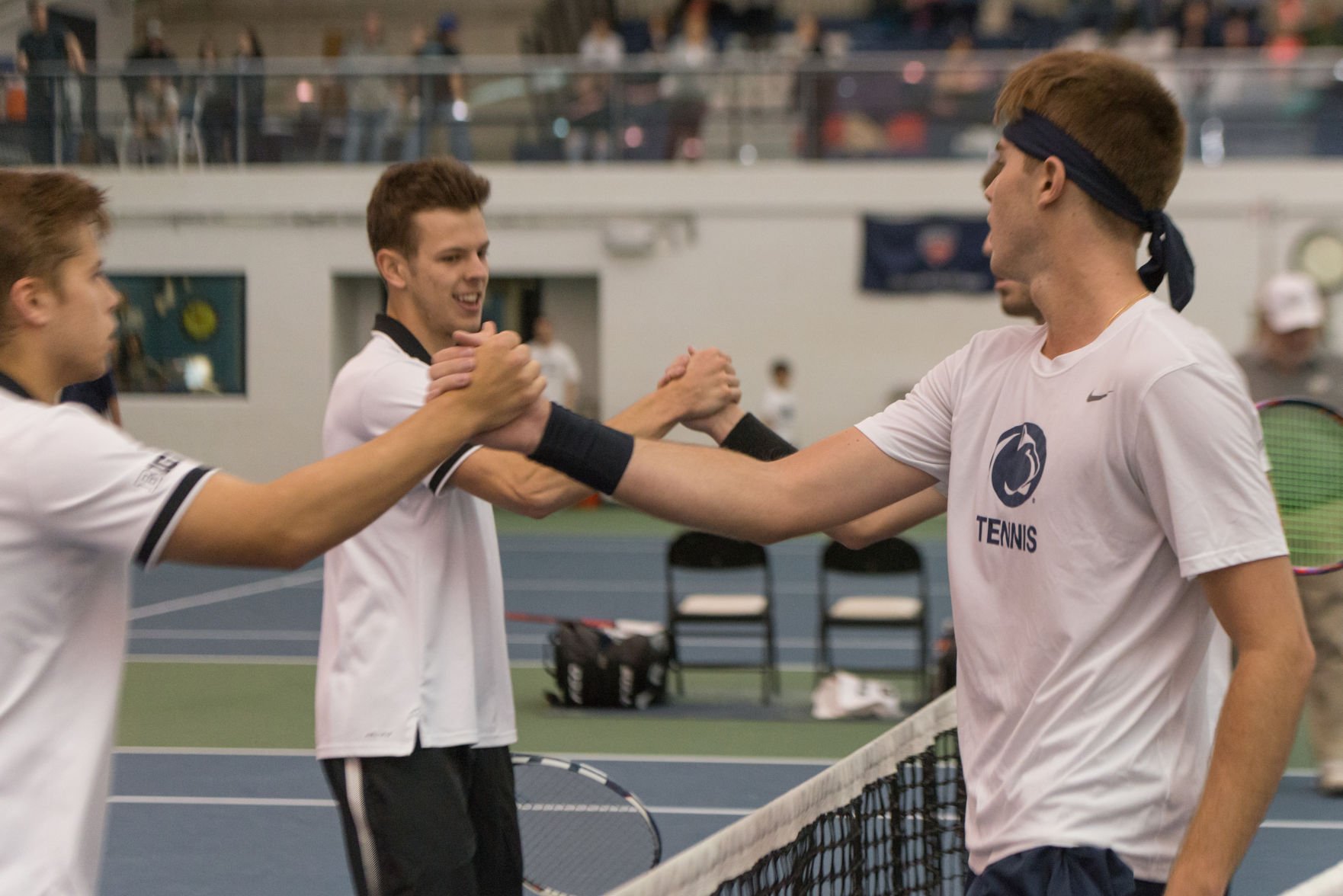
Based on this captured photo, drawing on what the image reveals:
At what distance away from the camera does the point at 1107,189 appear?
6.84ft

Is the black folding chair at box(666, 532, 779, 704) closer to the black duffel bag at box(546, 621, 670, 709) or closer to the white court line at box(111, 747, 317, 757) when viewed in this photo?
the black duffel bag at box(546, 621, 670, 709)

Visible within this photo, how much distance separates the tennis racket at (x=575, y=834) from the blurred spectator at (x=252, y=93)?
1480 centimetres

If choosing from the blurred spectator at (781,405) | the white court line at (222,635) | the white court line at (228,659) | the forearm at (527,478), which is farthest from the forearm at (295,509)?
the blurred spectator at (781,405)

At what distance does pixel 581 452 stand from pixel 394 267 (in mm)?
1109

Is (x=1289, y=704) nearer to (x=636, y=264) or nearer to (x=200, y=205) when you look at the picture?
(x=636, y=264)

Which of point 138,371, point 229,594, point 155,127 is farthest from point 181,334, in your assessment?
point 229,594

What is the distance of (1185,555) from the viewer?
6.24ft

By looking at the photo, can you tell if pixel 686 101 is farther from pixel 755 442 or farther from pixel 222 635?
pixel 755 442

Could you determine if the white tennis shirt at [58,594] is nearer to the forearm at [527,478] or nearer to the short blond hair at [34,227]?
the short blond hair at [34,227]

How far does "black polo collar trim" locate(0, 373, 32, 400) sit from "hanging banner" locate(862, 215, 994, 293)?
17.0m

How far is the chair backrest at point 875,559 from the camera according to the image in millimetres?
8953

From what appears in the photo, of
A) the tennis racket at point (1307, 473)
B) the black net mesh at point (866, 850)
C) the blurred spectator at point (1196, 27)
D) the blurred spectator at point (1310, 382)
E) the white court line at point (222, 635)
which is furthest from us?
the blurred spectator at point (1196, 27)

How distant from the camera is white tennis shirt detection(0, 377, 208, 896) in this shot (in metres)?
1.94

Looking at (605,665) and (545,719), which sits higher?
(605,665)
